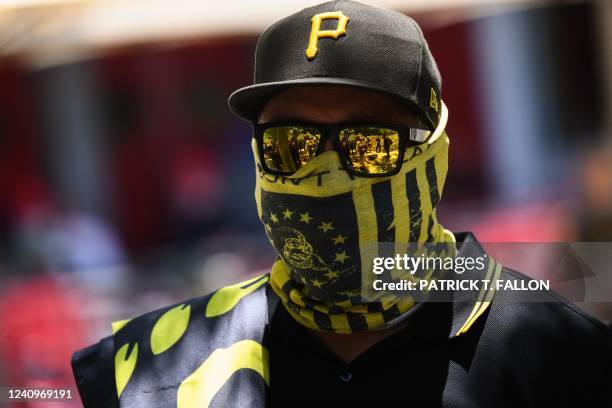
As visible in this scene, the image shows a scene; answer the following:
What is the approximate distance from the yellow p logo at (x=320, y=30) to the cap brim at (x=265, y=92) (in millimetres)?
82

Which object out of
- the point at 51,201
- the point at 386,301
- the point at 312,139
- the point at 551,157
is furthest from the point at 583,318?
the point at 551,157

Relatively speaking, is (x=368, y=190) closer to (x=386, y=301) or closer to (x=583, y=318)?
(x=386, y=301)

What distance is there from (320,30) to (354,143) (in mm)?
278

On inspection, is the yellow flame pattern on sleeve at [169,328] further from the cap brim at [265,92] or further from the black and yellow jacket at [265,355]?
the cap brim at [265,92]

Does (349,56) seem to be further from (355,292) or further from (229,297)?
(229,297)

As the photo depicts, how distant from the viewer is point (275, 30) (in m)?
2.12

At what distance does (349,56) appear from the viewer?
78.2 inches

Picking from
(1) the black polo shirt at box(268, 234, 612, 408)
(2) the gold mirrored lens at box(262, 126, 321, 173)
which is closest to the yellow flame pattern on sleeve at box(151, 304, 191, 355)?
(1) the black polo shirt at box(268, 234, 612, 408)

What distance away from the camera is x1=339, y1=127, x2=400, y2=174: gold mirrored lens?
1989 mm

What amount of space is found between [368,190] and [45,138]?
25.0 ft

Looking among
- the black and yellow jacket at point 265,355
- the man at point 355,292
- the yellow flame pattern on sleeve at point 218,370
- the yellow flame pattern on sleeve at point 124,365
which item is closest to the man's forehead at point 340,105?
the man at point 355,292

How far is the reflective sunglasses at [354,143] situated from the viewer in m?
1.99

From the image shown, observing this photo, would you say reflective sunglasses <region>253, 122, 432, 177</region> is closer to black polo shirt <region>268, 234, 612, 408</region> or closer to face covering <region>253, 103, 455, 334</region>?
face covering <region>253, 103, 455, 334</region>

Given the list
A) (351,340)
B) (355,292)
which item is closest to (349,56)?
(355,292)
